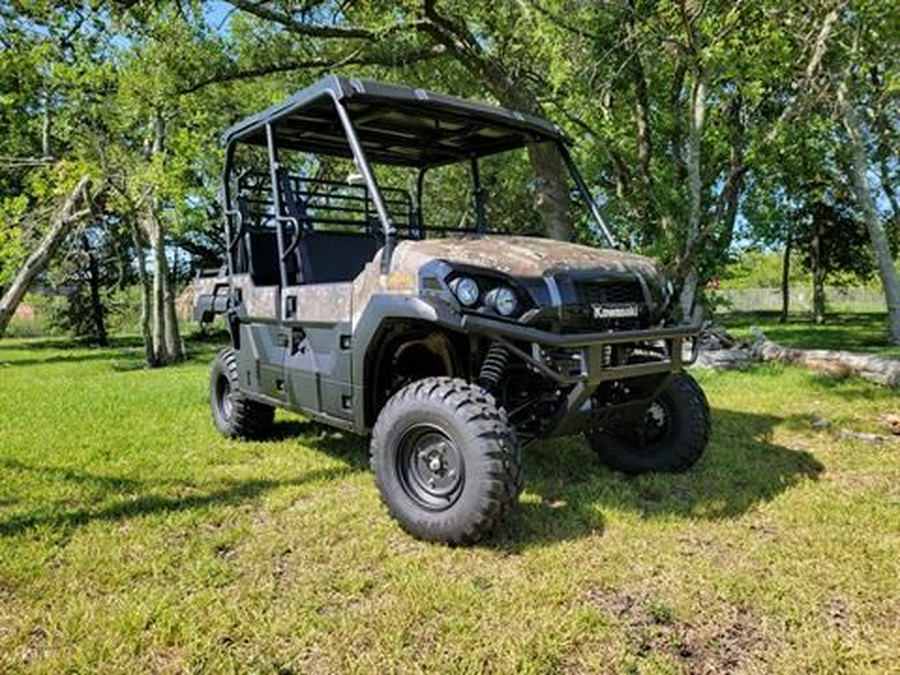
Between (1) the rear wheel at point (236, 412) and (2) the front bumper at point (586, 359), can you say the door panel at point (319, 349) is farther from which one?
(1) the rear wheel at point (236, 412)

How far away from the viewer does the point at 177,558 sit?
3.39 m

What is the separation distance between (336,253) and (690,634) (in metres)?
3.91

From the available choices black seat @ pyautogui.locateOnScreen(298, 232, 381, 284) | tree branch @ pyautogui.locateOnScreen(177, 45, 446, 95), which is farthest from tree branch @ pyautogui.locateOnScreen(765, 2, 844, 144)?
black seat @ pyautogui.locateOnScreen(298, 232, 381, 284)

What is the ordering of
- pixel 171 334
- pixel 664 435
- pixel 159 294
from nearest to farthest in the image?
pixel 664 435 < pixel 159 294 < pixel 171 334

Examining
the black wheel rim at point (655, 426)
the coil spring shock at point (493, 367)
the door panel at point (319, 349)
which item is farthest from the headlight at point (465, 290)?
the black wheel rim at point (655, 426)

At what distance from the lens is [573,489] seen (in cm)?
438

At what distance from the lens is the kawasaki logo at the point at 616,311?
12.0 ft

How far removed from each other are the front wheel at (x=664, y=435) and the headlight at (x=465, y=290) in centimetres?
158

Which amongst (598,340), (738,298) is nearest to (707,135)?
(598,340)

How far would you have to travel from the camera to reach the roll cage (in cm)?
435

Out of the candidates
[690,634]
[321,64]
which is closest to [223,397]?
[690,634]

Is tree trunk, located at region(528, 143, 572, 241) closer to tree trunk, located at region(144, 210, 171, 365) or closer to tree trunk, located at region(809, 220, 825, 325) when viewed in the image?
tree trunk, located at region(144, 210, 171, 365)

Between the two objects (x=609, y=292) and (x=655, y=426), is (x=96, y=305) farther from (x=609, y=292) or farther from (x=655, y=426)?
(x=609, y=292)

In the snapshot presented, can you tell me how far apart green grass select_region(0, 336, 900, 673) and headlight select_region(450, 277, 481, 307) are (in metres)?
1.26
